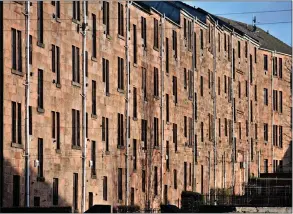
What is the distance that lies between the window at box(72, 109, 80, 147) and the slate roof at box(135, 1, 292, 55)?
11.2 metres

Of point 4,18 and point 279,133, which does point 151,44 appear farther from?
point 279,133

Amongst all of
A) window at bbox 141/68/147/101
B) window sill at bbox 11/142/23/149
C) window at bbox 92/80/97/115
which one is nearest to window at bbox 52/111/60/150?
window sill at bbox 11/142/23/149

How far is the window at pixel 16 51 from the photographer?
48.2 meters

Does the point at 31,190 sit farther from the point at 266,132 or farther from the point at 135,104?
the point at 266,132

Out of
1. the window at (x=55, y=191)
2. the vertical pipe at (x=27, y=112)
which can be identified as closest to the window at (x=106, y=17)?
the vertical pipe at (x=27, y=112)

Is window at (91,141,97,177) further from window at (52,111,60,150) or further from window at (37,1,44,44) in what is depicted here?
window at (37,1,44,44)

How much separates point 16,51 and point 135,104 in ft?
48.9

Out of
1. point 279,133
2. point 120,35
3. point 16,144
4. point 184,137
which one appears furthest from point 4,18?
point 279,133

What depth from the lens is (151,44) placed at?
6531 cm

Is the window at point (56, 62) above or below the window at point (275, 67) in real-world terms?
below

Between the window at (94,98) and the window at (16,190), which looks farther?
the window at (94,98)

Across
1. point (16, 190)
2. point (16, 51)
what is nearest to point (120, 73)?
point (16, 51)

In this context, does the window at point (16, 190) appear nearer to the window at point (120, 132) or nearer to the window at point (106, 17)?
the window at point (120, 132)

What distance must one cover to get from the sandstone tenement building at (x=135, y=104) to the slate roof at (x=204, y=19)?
0.16 m
